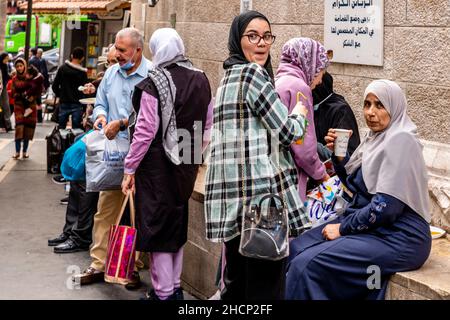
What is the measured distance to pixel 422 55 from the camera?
5.56 metres

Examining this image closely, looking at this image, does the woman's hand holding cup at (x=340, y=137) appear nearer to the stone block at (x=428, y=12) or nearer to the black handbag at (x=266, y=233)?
the black handbag at (x=266, y=233)

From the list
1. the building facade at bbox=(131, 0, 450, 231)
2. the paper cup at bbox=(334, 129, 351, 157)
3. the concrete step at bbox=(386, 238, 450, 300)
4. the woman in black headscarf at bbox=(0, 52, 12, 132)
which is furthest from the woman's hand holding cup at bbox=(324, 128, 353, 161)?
the woman in black headscarf at bbox=(0, 52, 12, 132)

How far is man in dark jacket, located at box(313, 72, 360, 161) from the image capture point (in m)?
5.43

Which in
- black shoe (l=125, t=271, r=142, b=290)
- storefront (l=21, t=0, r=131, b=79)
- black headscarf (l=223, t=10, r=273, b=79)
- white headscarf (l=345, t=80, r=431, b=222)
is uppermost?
storefront (l=21, t=0, r=131, b=79)

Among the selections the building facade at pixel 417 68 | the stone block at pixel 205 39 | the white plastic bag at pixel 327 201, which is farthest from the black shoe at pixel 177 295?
the stone block at pixel 205 39

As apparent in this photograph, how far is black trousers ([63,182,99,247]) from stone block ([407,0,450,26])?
3.24 meters

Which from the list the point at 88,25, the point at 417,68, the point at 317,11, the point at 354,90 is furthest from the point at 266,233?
the point at 88,25

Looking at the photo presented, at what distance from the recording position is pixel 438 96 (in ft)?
17.7

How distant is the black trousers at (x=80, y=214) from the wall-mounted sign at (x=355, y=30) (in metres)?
2.52

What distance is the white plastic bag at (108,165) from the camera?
19.5ft

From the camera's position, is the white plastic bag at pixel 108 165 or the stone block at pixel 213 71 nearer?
the white plastic bag at pixel 108 165

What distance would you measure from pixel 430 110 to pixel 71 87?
8.53m

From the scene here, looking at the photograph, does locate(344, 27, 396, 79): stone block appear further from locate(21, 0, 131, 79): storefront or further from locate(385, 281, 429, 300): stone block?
locate(21, 0, 131, 79): storefront

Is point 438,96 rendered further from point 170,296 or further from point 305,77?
point 170,296
